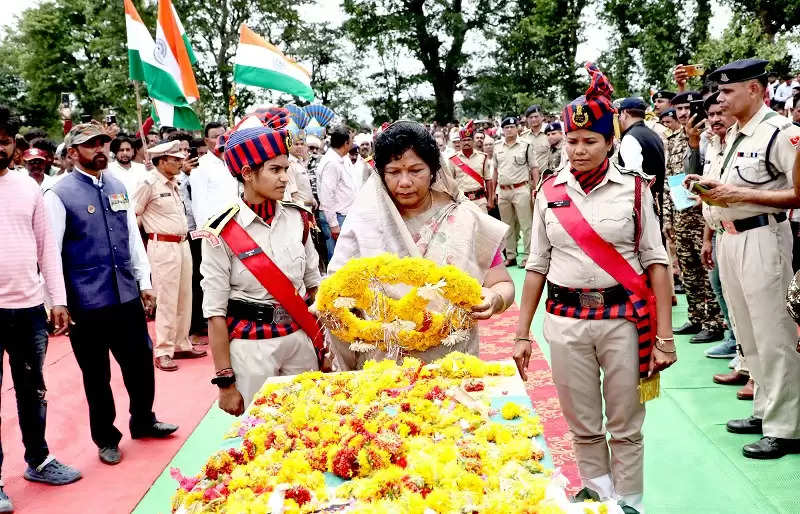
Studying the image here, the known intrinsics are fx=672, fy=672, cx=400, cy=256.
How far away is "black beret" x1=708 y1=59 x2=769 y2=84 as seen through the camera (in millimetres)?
3529

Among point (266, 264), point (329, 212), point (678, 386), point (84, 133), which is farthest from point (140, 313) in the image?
point (329, 212)

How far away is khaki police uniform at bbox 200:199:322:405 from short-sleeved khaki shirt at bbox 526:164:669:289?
1.19 meters

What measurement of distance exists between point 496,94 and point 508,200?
20656mm

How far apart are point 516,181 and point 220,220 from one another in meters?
7.32

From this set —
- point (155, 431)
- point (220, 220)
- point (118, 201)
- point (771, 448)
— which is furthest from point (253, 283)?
point (771, 448)

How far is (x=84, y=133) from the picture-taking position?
414 cm

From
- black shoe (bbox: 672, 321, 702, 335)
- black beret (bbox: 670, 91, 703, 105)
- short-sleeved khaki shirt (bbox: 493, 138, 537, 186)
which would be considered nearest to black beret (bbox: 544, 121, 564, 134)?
short-sleeved khaki shirt (bbox: 493, 138, 537, 186)

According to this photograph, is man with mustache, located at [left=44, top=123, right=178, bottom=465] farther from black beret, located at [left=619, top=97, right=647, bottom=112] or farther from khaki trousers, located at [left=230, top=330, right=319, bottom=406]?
black beret, located at [left=619, top=97, right=647, bottom=112]

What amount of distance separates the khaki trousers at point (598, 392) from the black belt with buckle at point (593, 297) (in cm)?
7

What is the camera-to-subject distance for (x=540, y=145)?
10156mm

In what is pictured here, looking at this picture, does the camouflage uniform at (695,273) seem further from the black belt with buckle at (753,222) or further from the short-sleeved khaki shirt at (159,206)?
the short-sleeved khaki shirt at (159,206)

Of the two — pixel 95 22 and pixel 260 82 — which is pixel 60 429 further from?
pixel 95 22

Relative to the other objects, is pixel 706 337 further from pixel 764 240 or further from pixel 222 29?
pixel 222 29

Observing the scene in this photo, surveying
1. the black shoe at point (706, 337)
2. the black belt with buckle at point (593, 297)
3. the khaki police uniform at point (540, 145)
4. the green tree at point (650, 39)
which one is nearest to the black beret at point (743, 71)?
the black belt with buckle at point (593, 297)
